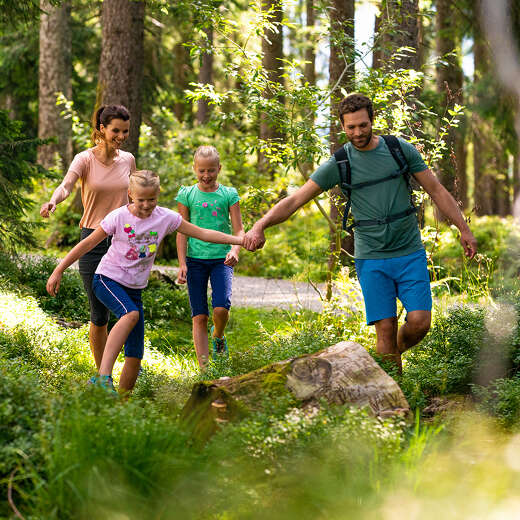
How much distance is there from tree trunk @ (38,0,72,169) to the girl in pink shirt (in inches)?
597

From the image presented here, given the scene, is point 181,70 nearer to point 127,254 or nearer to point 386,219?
point 127,254

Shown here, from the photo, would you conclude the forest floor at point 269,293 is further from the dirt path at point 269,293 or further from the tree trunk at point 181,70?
the tree trunk at point 181,70

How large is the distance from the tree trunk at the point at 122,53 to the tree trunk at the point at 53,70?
8.02 metres

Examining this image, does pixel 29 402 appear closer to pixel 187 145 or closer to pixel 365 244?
pixel 365 244

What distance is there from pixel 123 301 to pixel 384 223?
1991 mm

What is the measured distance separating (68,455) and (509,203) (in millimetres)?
30335

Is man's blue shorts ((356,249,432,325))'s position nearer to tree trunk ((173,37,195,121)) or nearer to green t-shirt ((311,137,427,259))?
green t-shirt ((311,137,427,259))

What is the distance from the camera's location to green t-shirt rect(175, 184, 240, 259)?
6078 mm

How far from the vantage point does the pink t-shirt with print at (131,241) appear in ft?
16.5

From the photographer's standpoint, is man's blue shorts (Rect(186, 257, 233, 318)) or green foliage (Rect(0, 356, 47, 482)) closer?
green foliage (Rect(0, 356, 47, 482))

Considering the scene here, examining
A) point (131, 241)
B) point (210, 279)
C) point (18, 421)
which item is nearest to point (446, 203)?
point (210, 279)

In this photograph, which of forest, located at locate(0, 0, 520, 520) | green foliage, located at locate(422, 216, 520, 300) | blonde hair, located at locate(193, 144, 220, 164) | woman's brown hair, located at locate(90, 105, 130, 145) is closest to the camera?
forest, located at locate(0, 0, 520, 520)

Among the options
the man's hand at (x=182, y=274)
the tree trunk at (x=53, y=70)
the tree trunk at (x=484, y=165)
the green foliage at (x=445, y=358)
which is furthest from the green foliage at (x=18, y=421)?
the tree trunk at (x=484, y=165)

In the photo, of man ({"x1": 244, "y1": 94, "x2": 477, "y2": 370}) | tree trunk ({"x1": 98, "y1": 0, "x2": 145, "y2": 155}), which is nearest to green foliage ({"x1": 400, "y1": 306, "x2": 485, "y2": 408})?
man ({"x1": 244, "y1": 94, "x2": 477, "y2": 370})
